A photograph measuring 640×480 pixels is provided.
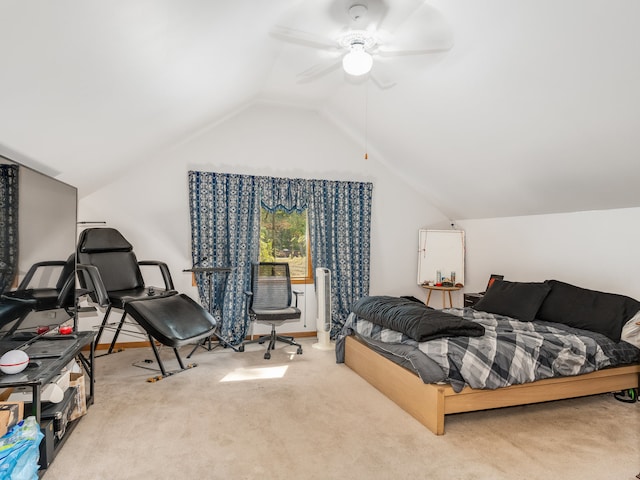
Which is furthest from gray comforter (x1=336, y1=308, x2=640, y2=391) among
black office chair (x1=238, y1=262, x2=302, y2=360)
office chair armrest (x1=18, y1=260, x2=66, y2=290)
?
office chair armrest (x1=18, y1=260, x2=66, y2=290)

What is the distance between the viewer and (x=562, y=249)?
4.40 meters

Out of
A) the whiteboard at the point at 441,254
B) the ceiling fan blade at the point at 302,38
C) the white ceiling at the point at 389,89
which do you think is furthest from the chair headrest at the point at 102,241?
the whiteboard at the point at 441,254

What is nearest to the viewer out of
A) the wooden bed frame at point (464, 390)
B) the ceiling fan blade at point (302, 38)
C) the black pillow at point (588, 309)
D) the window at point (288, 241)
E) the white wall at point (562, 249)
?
the wooden bed frame at point (464, 390)

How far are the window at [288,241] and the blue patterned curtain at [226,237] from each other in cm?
26

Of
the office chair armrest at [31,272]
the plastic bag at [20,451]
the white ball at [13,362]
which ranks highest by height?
the office chair armrest at [31,272]

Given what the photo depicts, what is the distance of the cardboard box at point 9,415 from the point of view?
71.2 inches

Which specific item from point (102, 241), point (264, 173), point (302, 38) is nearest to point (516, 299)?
point (302, 38)

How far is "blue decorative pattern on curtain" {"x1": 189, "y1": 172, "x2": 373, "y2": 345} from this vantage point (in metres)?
4.91

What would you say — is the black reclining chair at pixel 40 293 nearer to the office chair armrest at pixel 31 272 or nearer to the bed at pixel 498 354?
the office chair armrest at pixel 31 272

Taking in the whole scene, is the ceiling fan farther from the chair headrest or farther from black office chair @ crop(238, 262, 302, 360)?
the chair headrest

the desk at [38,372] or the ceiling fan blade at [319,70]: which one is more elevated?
the ceiling fan blade at [319,70]

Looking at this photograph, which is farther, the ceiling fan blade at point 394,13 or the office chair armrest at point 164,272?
the office chair armrest at point 164,272

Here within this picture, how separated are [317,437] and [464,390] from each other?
Answer: 39.2 inches

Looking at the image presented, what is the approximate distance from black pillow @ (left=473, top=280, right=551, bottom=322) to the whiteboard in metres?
1.29
